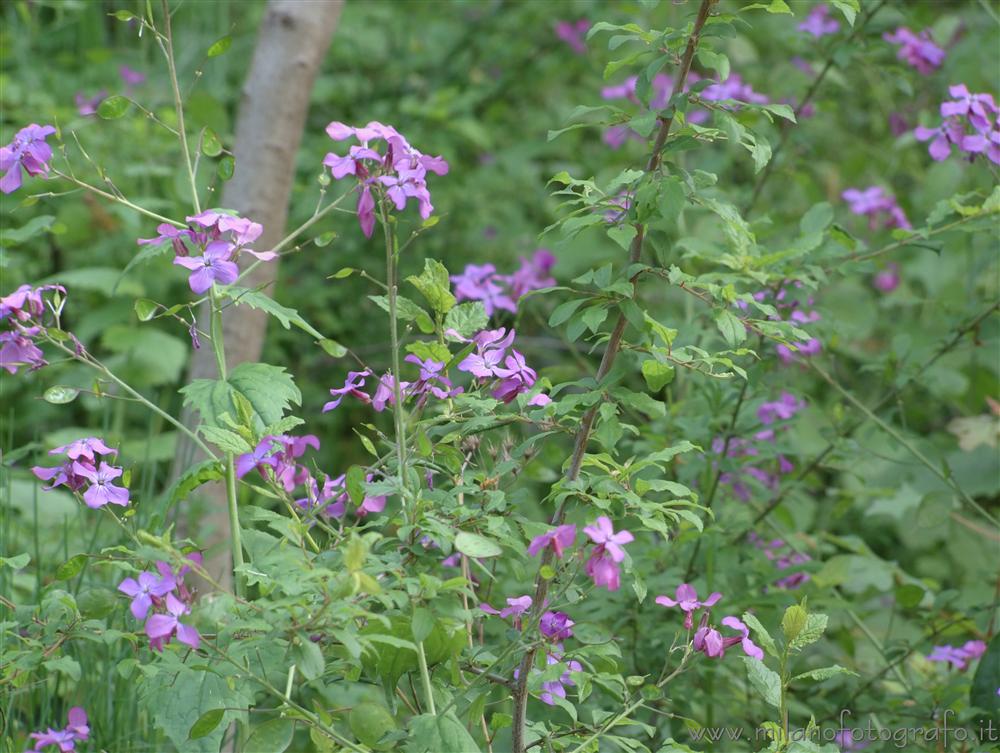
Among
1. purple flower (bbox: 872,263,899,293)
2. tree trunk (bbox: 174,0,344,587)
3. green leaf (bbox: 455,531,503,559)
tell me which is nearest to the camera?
green leaf (bbox: 455,531,503,559)

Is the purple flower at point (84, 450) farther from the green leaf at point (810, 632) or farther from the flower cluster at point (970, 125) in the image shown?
the flower cluster at point (970, 125)

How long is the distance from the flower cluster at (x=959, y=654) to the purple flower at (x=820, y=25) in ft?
3.95

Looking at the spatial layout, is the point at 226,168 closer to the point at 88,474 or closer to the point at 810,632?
the point at 88,474

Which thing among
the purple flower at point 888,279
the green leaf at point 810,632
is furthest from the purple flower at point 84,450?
the purple flower at point 888,279

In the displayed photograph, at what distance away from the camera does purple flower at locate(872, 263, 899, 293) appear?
355cm

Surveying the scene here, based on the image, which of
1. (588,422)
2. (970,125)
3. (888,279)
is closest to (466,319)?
(588,422)

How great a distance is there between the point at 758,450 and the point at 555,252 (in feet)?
5.96

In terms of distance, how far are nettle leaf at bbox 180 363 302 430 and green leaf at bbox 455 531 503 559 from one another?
11.8 inches

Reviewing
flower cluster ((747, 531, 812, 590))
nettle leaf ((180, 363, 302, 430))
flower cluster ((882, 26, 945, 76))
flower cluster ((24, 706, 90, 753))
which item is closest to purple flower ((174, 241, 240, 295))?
nettle leaf ((180, 363, 302, 430))

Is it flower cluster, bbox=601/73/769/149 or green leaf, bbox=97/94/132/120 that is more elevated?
green leaf, bbox=97/94/132/120

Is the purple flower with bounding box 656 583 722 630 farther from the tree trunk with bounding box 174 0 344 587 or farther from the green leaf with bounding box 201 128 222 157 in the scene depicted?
the tree trunk with bounding box 174 0 344 587

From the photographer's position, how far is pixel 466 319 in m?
1.39

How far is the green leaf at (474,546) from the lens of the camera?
1.08m

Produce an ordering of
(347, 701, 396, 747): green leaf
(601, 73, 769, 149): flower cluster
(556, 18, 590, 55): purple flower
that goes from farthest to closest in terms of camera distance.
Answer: (556, 18, 590, 55): purple flower → (601, 73, 769, 149): flower cluster → (347, 701, 396, 747): green leaf
